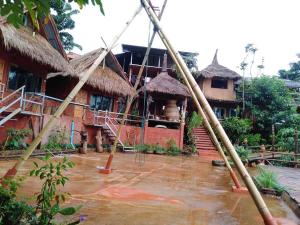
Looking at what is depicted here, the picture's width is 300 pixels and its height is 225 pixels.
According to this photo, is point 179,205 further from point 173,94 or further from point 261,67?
point 261,67

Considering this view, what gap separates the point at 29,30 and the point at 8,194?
13.7 metres

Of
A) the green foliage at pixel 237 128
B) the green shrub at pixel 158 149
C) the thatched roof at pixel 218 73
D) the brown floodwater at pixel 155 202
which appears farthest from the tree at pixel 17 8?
the thatched roof at pixel 218 73

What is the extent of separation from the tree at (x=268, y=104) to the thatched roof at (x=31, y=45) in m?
18.0

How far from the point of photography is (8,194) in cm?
304

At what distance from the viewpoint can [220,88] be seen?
30141 mm

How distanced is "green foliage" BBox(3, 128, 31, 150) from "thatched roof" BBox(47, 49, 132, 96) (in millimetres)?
6487

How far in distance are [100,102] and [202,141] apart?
27.6 ft

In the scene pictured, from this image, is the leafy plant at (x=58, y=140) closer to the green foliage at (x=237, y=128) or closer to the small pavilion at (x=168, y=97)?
the small pavilion at (x=168, y=97)

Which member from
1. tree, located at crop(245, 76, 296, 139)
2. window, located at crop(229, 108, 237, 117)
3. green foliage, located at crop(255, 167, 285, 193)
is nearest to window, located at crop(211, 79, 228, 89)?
window, located at crop(229, 108, 237, 117)

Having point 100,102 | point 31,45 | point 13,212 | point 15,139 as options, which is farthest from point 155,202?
point 100,102

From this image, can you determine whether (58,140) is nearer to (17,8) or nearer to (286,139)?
(17,8)

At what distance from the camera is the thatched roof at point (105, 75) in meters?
19.5

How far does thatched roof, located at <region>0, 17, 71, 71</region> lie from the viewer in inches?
482

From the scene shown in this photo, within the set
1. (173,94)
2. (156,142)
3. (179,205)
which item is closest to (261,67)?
(173,94)
